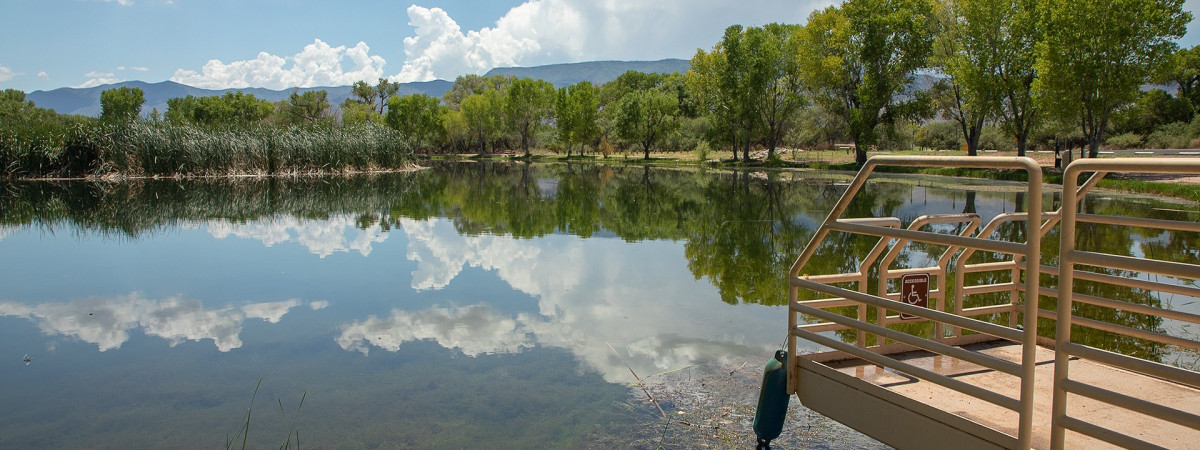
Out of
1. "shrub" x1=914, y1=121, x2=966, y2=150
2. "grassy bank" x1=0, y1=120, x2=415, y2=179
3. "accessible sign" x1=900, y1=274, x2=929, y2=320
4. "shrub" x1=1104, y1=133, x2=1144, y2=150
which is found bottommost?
"accessible sign" x1=900, y1=274, x2=929, y2=320

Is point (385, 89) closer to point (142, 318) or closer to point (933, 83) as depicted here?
point (933, 83)

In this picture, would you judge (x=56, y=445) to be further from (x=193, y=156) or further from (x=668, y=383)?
(x=193, y=156)

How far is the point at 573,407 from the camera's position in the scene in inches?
215

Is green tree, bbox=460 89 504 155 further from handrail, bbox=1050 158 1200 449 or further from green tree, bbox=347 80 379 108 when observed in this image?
handrail, bbox=1050 158 1200 449

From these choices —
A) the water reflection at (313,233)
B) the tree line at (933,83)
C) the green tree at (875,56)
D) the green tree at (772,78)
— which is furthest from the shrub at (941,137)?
the water reflection at (313,233)

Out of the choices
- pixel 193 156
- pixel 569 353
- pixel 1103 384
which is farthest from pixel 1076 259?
pixel 193 156

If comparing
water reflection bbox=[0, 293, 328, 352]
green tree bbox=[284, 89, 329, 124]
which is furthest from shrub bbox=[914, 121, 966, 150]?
green tree bbox=[284, 89, 329, 124]

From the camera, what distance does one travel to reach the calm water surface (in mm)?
5168

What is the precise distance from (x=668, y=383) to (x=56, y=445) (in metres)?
4.14

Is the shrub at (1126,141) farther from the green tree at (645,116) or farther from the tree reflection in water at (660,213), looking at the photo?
the green tree at (645,116)

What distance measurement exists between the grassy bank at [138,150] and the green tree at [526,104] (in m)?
41.7

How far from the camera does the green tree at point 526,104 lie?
7688 cm

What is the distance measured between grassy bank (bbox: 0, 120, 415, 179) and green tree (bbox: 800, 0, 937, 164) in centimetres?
2963

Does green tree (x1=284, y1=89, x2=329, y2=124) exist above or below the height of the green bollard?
above
